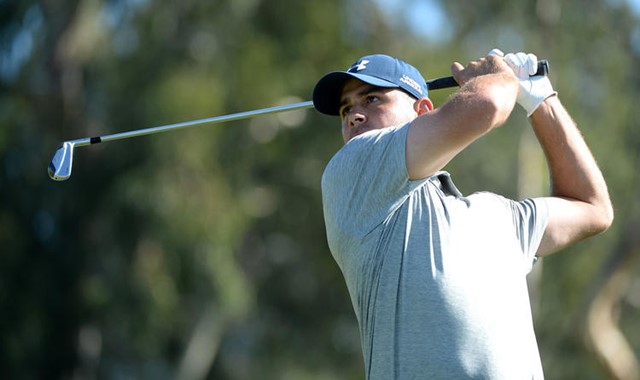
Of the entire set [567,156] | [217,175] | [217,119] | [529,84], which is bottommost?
[217,175]

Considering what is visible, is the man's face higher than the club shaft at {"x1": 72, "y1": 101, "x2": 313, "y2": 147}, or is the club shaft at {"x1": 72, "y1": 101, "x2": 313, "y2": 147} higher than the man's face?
the club shaft at {"x1": 72, "y1": 101, "x2": 313, "y2": 147}

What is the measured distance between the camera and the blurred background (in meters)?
18.8

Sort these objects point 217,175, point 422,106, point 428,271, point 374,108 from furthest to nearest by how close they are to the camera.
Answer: point 217,175 → point 422,106 → point 374,108 → point 428,271

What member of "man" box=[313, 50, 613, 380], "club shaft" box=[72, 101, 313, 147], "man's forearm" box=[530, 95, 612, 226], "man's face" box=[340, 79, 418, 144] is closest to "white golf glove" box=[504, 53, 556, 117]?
"man's forearm" box=[530, 95, 612, 226]

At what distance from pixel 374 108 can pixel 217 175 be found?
15.5 meters

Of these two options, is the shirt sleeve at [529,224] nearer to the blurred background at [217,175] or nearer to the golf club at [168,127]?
the golf club at [168,127]

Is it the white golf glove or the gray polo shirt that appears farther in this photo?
the white golf glove

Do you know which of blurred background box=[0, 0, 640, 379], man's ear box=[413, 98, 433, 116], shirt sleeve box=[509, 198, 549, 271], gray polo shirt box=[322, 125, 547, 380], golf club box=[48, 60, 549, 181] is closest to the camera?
gray polo shirt box=[322, 125, 547, 380]

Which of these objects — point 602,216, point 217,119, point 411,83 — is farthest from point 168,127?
point 602,216

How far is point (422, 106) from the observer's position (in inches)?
165

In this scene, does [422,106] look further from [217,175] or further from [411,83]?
[217,175]

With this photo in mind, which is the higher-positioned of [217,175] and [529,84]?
[529,84]

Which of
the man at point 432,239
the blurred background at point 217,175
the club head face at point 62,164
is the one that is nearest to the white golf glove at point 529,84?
the man at point 432,239

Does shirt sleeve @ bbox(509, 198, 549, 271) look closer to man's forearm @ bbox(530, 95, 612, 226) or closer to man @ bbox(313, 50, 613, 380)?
man @ bbox(313, 50, 613, 380)
